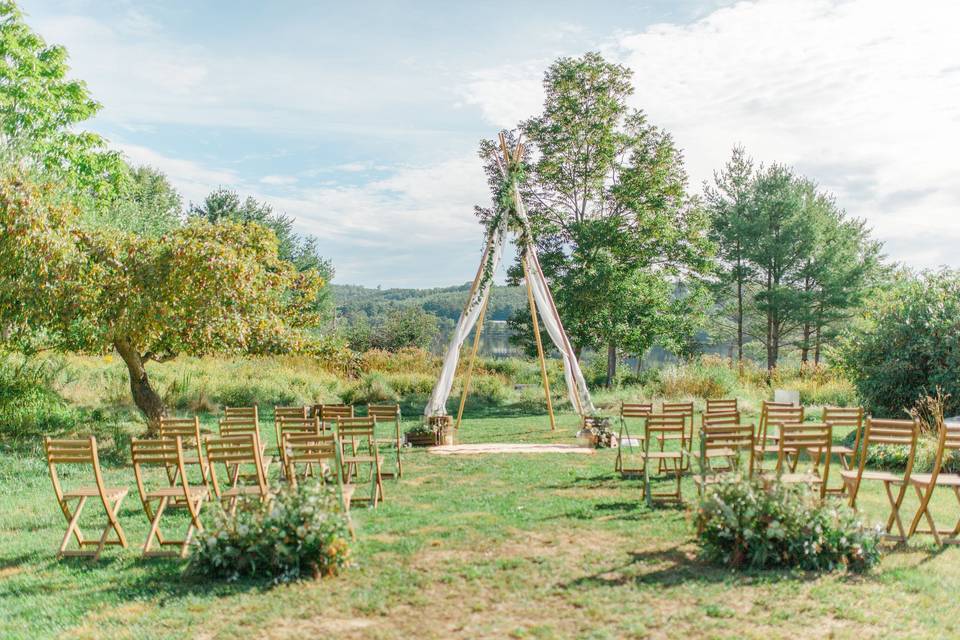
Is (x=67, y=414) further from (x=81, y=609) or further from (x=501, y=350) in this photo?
(x=501, y=350)

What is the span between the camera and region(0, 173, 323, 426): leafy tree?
36.0 ft

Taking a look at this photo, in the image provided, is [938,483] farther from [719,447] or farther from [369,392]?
[369,392]

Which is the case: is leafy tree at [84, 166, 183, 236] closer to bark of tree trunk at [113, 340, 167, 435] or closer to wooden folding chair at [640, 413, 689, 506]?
bark of tree trunk at [113, 340, 167, 435]

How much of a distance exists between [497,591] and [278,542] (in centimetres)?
164

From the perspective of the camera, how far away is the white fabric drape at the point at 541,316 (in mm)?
14445

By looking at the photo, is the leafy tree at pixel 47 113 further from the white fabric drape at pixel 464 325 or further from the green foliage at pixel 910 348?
the green foliage at pixel 910 348

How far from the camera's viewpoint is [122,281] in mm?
11508

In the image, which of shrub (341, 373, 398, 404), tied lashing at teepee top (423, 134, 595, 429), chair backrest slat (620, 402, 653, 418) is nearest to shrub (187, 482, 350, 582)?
chair backrest slat (620, 402, 653, 418)

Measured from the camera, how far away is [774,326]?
1393 inches

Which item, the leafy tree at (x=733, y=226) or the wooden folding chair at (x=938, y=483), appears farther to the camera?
the leafy tree at (x=733, y=226)

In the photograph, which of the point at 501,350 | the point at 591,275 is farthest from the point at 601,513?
the point at 501,350

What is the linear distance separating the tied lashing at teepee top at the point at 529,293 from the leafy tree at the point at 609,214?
6148mm

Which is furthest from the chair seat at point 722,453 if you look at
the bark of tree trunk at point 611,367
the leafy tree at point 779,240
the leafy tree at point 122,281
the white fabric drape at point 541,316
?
the leafy tree at point 779,240

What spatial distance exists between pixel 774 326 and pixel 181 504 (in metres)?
A: 32.3
